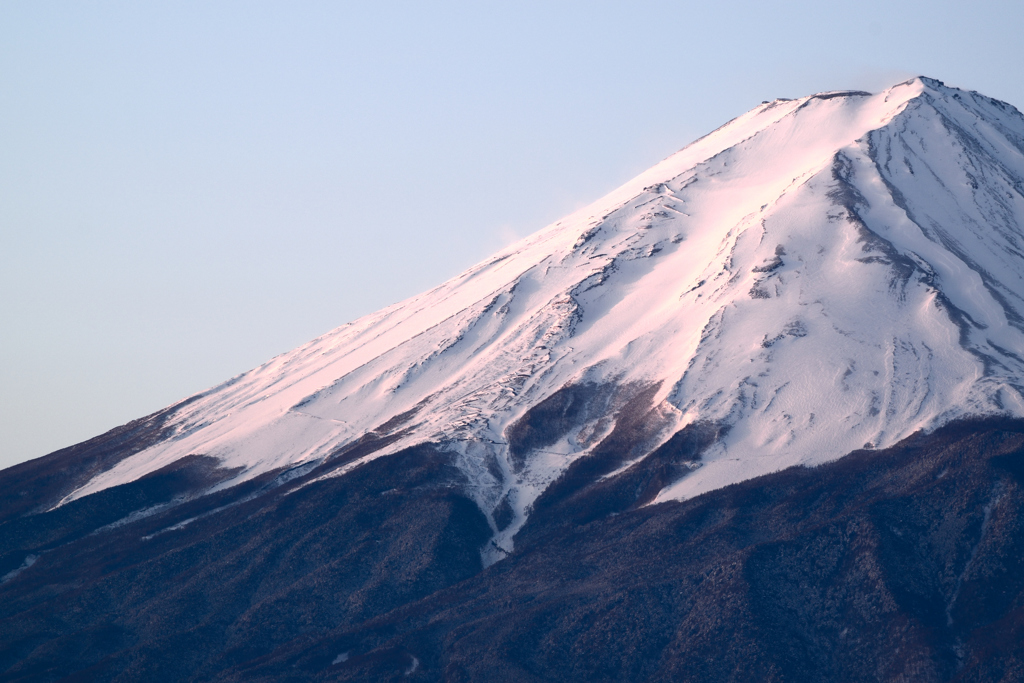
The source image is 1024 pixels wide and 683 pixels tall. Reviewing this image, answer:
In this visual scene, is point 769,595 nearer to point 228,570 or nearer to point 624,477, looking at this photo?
point 624,477

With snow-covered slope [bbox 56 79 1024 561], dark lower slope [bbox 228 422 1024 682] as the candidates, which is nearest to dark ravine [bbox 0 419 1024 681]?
dark lower slope [bbox 228 422 1024 682]

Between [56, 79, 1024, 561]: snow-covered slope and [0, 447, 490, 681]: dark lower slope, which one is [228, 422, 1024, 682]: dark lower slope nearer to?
[0, 447, 490, 681]: dark lower slope

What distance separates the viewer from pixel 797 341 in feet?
356

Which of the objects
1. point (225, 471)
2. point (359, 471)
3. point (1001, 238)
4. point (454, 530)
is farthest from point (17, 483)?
point (1001, 238)

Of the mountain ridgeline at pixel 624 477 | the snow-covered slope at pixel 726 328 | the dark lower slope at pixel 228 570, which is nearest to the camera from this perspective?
the mountain ridgeline at pixel 624 477

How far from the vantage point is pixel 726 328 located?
11406cm

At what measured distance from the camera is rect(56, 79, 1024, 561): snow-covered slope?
100438mm

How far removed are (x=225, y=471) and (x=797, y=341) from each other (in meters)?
60.1

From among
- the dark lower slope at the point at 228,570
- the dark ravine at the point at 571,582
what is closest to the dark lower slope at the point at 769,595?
the dark ravine at the point at 571,582

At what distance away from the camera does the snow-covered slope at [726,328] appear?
100 metres

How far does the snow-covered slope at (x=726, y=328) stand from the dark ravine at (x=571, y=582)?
17.7ft

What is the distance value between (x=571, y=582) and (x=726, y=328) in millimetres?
39773

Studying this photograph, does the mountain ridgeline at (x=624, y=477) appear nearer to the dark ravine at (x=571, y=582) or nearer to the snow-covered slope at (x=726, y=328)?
the dark ravine at (x=571, y=582)

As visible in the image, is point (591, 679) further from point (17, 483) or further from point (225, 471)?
point (17, 483)
